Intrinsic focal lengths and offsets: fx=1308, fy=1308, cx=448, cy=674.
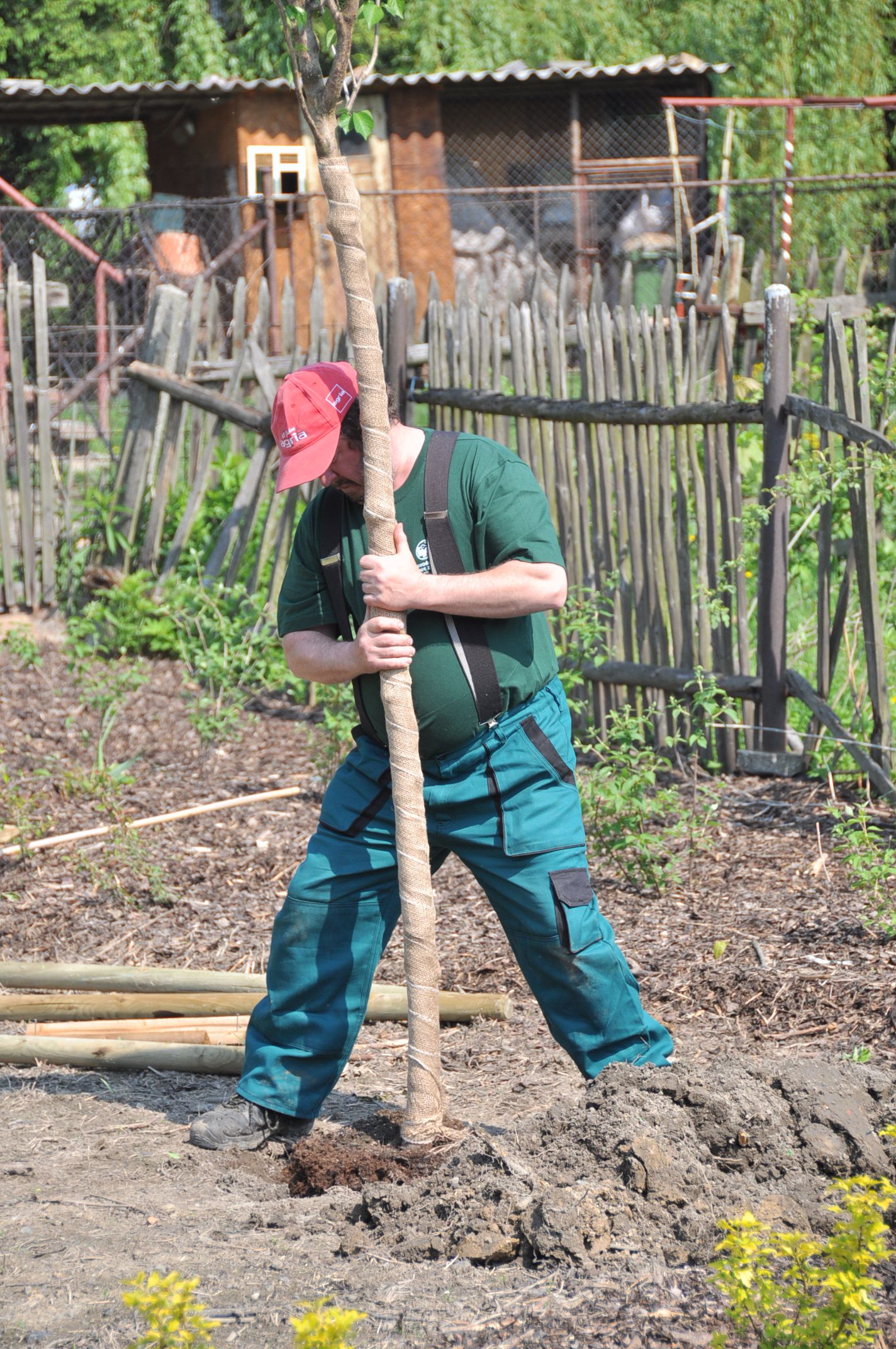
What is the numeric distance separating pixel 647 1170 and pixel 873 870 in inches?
78.5

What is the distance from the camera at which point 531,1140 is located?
2904 mm

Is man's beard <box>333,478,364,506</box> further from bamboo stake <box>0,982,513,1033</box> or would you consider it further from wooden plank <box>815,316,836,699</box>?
wooden plank <box>815,316,836,699</box>

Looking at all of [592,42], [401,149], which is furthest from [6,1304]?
[592,42]

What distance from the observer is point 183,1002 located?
4172mm

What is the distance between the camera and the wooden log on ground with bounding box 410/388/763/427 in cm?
580

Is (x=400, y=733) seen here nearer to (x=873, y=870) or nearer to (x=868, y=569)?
(x=873, y=870)

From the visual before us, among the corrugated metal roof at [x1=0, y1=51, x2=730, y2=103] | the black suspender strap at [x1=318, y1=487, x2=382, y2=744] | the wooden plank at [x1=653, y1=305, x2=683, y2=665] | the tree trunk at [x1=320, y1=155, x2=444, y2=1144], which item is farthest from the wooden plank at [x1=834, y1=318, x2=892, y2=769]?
the corrugated metal roof at [x1=0, y1=51, x2=730, y2=103]

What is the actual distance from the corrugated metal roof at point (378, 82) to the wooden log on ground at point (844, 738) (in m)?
12.3

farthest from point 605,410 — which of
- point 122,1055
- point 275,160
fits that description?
point 275,160

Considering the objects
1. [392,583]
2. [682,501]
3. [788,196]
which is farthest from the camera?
[788,196]

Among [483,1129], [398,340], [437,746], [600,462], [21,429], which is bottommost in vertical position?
[483,1129]

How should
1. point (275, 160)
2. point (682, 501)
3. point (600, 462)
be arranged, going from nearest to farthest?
point (682, 501) → point (600, 462) → point (275, 160)

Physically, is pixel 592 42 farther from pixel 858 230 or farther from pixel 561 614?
pixel 561 614

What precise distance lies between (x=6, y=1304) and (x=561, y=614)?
428 centimetres
